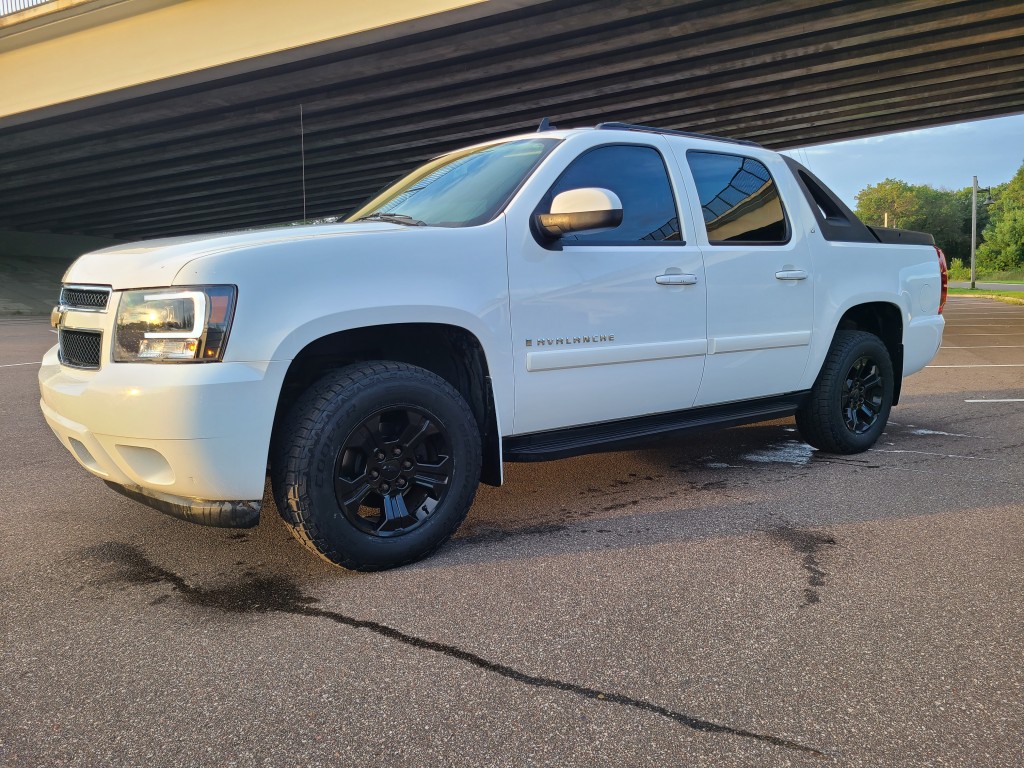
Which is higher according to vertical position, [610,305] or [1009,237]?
[1009,237]

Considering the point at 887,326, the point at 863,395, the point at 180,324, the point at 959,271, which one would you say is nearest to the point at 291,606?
the point at 180,324

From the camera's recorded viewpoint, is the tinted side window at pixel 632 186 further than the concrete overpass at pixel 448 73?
No

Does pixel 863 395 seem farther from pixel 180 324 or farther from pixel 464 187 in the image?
pixel 180 324

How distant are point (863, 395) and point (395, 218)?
3.28 m

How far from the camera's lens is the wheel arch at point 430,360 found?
10.8 ft

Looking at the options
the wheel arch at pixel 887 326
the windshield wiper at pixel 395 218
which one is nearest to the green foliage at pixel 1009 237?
the wheel arch at pixel 887 326

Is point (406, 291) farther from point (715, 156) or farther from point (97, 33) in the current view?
point (97, 33)

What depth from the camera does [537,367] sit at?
3.46 meters

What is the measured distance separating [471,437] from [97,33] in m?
23.2

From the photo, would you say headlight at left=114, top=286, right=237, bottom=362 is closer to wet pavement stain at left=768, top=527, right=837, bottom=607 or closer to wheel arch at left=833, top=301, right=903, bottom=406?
wet pavement stain at left=768, top=527, right=837, bottom=607

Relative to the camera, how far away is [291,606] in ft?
9.25

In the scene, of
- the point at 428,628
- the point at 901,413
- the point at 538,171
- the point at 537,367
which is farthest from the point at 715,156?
the point at 901,413

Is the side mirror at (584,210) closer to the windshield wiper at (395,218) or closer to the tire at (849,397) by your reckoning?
the windshield wiper at (395,218)

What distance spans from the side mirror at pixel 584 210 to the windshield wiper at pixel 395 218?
0.62 m
